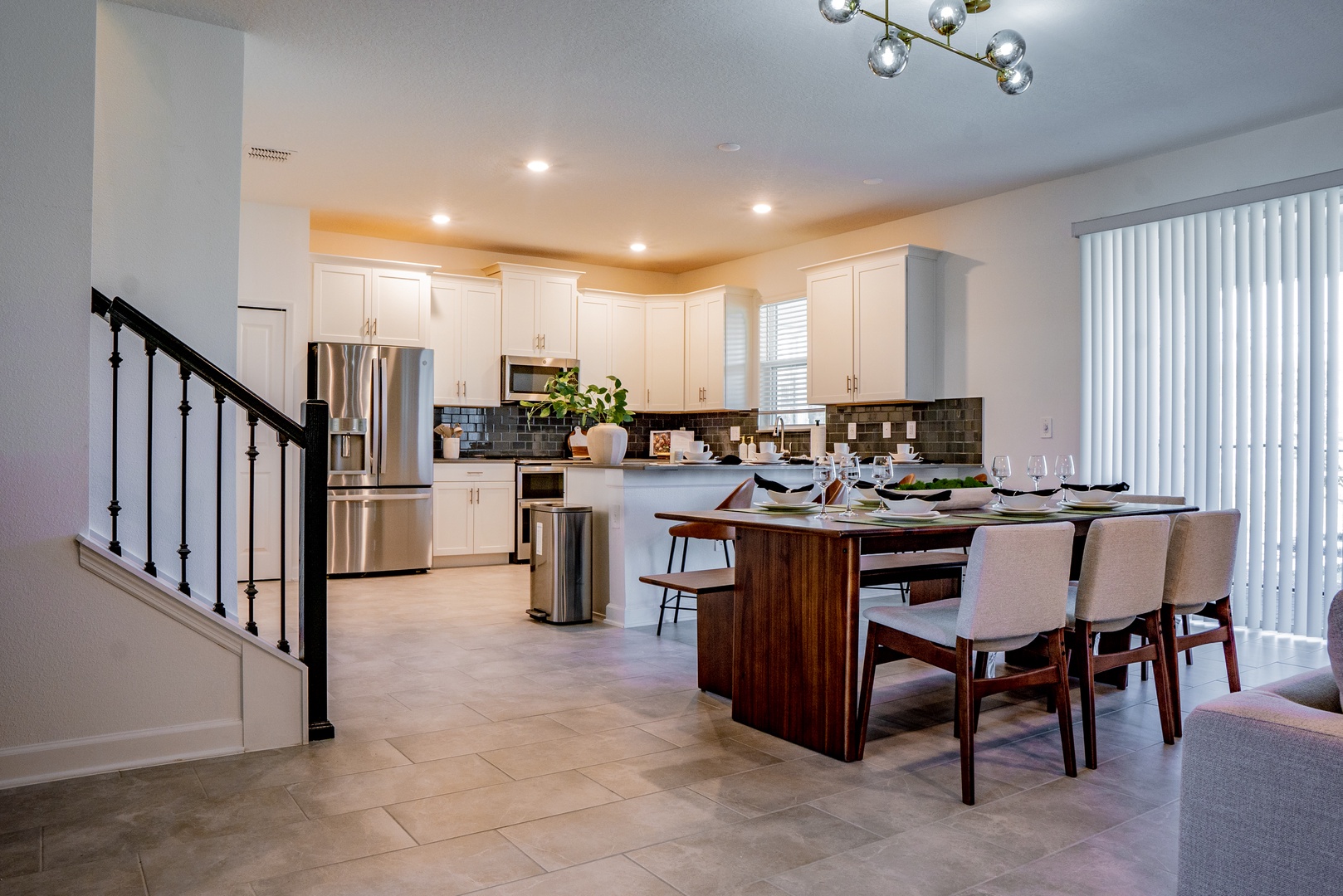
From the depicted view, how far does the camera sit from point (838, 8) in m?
2.71

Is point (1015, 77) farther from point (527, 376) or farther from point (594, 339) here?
point (594, 339)

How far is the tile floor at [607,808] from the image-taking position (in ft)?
6.67

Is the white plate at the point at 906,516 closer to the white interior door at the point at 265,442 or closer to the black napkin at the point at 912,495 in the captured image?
the black napkin at the point at 912,495

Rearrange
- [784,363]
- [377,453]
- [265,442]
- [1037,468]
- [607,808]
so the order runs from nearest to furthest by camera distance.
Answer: [607,808] < [1037,468] < [265,442] < [377,453] < [784,363]

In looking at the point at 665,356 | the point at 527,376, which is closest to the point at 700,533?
the point at 527,376

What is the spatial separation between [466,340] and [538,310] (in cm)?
69

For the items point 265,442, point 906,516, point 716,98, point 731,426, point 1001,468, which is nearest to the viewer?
point 906,516

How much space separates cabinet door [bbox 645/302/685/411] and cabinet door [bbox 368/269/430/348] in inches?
87.7

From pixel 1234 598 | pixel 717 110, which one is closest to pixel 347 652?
pixel 717 110

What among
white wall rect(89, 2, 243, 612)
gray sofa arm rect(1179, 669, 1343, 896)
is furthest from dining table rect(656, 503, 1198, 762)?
white wall rect(89, 2, 243, 612)

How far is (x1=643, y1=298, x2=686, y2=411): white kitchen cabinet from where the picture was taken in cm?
845

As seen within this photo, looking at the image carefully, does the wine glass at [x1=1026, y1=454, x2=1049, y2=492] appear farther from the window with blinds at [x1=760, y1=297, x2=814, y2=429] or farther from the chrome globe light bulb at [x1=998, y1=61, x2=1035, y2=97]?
the window with blinds at [x1=760, y1=297, x2=814, y2=429]

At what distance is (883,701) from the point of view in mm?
3529

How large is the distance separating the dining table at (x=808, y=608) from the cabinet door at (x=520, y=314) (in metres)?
4.78
